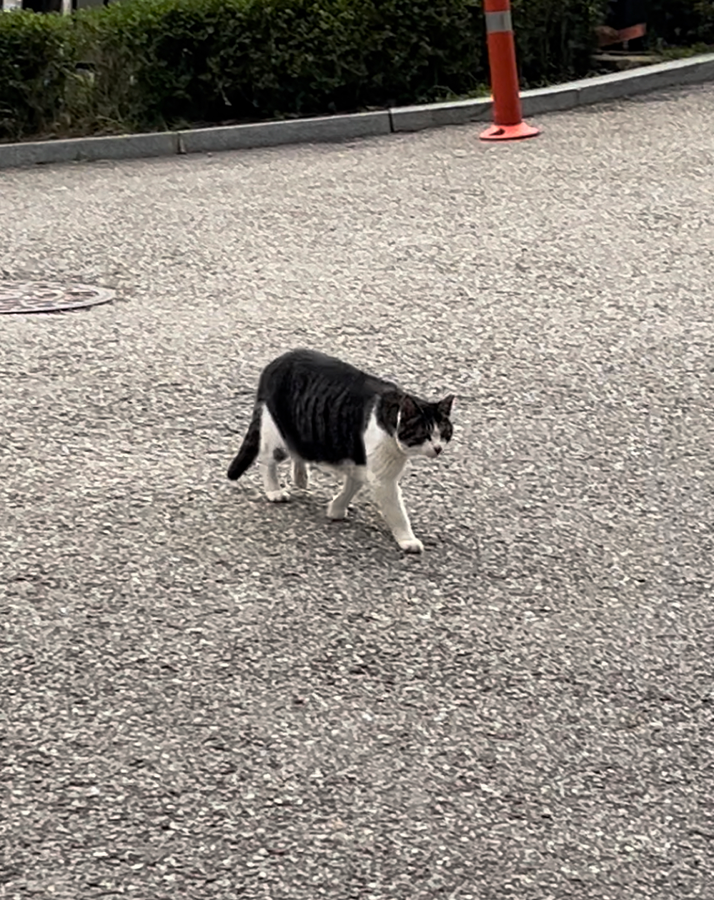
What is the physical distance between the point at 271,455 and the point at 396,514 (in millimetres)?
544

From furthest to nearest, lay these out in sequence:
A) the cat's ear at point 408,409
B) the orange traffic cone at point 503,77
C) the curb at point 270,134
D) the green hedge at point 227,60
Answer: the green hedge at point 227,60, the curb at point 270,134, the orange traffic cone at point 503,77, the cat's ear at point 408,409

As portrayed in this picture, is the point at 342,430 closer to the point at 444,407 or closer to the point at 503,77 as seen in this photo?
the point at 444,407

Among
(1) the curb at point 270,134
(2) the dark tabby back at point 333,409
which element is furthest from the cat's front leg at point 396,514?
(1) the curb at point 270,134

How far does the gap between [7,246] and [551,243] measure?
297 centimetres

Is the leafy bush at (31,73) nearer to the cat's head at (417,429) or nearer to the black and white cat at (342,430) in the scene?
the black and white cat at (342,430)

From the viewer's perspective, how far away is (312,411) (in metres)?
5.51

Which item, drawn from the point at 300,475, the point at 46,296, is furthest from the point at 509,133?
the point at 300,475

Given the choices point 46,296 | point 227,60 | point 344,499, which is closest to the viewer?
point 344,499

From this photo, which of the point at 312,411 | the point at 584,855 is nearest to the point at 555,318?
the point at 312,411

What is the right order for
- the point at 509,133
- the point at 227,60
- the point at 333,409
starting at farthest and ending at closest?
the point at 227,60, the point at 509,133, the point at 333,409

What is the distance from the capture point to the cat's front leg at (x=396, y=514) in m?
5.36

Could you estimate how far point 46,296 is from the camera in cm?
875

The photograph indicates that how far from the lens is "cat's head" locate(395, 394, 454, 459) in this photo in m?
5.25

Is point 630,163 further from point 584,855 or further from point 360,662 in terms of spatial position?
point 584,855
